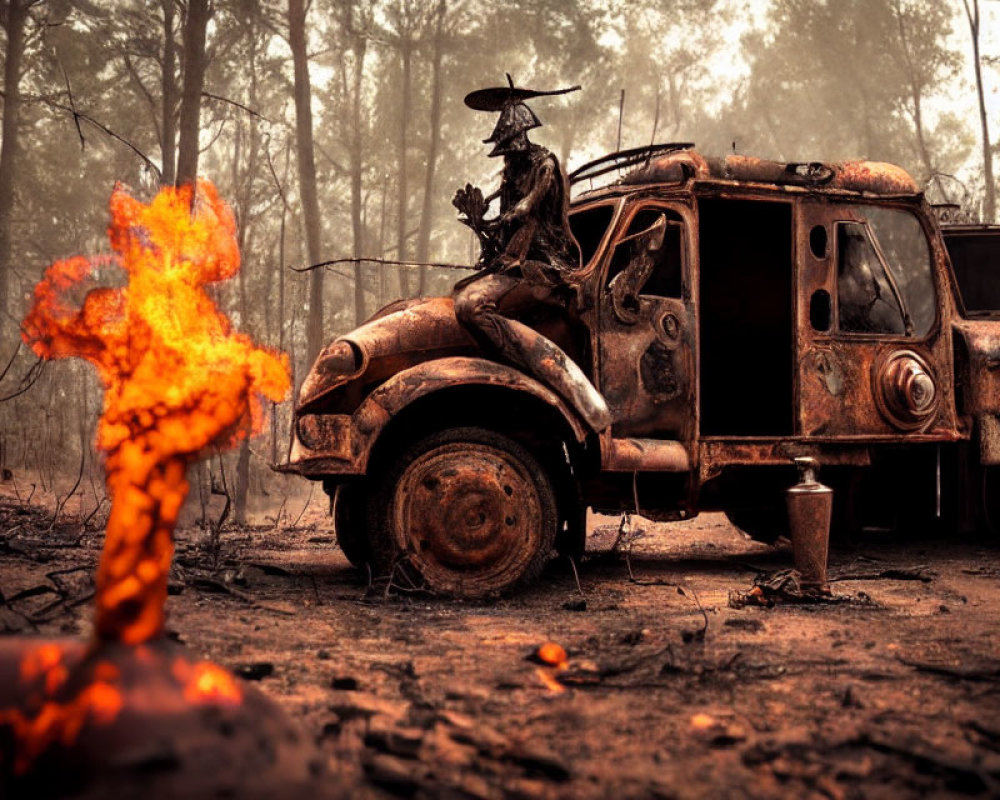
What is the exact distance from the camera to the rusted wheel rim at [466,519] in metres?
5.88

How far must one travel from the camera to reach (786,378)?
7918 mm

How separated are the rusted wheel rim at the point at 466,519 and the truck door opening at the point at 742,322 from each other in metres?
2.58

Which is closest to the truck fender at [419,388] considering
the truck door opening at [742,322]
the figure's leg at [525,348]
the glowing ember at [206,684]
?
the figure's leg at [525,348]

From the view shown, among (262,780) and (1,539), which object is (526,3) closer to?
(1,539)

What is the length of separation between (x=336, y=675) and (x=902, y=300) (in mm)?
5468

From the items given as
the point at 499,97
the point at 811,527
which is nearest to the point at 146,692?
the point at 811,527

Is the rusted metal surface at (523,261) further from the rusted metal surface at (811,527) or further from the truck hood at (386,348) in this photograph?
the rusted metal surface at (811,527)

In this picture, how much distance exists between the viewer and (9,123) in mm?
20281

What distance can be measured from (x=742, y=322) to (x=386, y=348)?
11.1 feet

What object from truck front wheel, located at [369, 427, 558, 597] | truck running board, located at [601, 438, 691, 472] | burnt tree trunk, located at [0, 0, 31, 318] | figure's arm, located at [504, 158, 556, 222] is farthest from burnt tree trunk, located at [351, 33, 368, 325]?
truck front wheel, located at [369, 427, 558, 597]

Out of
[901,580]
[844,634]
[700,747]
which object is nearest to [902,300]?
[901,580]

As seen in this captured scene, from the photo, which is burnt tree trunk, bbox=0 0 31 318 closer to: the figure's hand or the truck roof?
the figure's hand

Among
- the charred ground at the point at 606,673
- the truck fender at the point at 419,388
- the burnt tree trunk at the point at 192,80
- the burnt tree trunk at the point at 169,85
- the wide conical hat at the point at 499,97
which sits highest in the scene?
the burnt tree trunk at the point at 169,85

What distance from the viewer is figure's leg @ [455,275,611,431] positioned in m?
6.02
